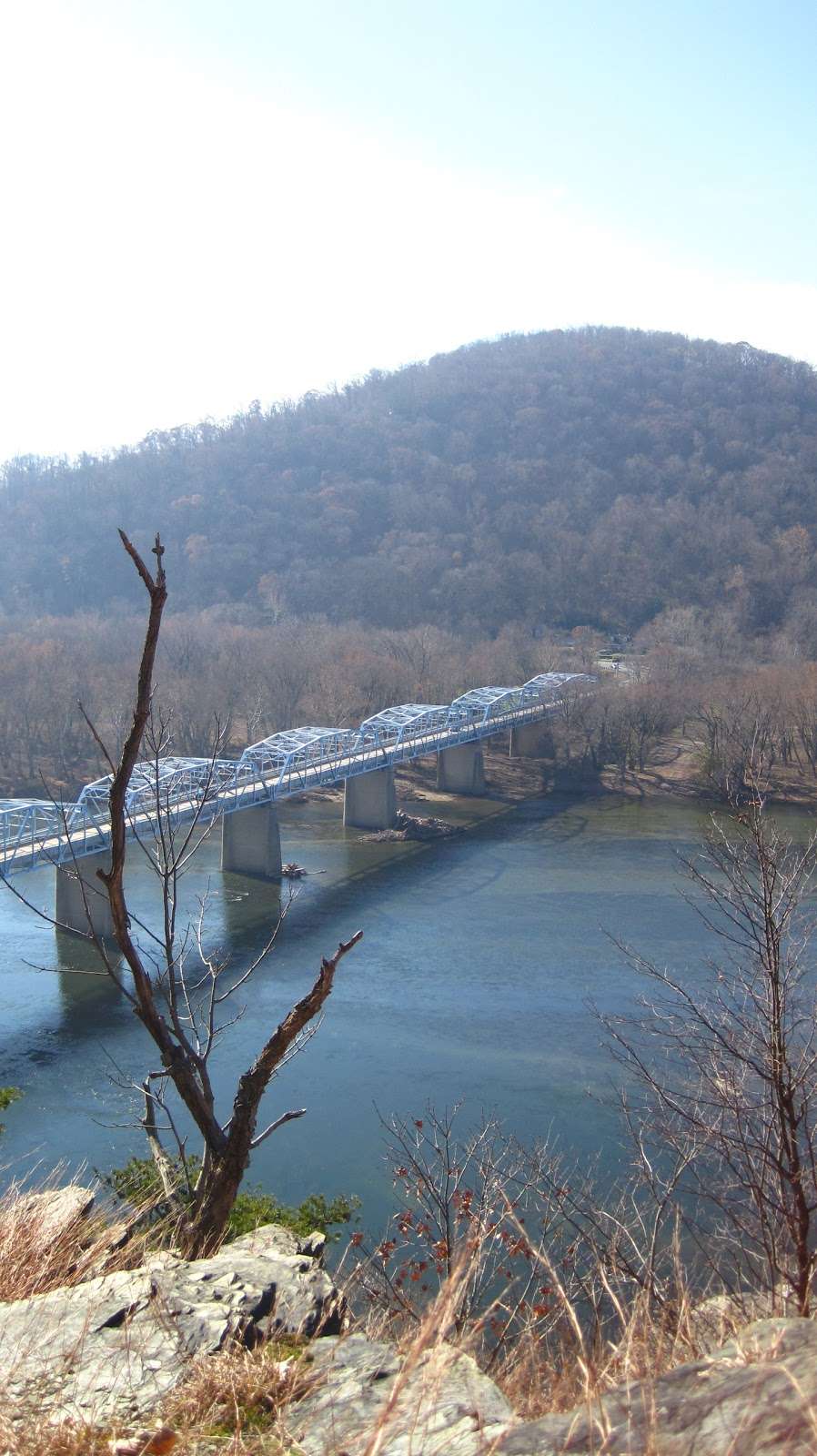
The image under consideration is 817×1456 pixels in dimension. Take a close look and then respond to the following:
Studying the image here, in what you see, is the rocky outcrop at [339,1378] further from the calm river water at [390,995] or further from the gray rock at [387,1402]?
the calm river water at [390,995]

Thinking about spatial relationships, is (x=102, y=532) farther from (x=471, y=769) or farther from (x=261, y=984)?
(x=261, y=984)

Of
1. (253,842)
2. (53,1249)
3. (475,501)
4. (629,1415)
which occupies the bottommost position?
(253,842)

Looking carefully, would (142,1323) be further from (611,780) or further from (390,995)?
(611,780)

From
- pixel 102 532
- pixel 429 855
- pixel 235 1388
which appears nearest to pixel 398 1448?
pixel 235 1388

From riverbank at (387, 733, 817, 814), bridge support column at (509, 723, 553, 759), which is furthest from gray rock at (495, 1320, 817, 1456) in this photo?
bridge support column at (509, 723, 553, 759)

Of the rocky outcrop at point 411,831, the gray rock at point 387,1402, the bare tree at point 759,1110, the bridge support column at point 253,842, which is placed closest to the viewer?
the gray rock at point 387,1402

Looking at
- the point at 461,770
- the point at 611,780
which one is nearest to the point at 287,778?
the point at 461,770

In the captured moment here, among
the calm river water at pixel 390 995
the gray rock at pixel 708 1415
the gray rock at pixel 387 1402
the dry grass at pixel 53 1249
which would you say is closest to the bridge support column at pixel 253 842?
the calm river water at pixel 390 995
